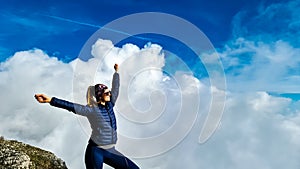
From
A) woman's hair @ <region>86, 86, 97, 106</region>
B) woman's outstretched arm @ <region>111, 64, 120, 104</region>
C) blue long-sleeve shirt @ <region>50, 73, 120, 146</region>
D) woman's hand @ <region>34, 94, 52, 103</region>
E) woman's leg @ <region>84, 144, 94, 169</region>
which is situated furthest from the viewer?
woman's outstretched arm @ <region>111, 64, 120, 104</region>

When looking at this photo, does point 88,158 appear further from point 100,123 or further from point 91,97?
point 91,97

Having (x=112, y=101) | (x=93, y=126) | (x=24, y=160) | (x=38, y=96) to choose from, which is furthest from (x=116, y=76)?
(x=24, y=160)

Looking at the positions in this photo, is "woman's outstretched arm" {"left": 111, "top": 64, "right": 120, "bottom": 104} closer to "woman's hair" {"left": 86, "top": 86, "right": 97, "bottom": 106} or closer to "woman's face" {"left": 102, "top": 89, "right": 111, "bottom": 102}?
"woman's face" {"left": 102, "top": 89, "right": 111, "bottom": 102}

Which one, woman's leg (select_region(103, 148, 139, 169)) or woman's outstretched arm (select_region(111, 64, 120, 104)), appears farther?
woman's outstretched arm (select_region(111, 64, 120, 104))

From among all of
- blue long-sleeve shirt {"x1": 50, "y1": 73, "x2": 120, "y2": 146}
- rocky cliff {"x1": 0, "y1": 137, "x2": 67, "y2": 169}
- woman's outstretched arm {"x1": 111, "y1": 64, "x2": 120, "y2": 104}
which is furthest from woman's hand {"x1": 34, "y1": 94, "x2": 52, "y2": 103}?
rocky cliff {"x1": 0, "y1": 137, "x2": 67, "y2": 169}

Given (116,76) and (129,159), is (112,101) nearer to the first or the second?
(116,76)

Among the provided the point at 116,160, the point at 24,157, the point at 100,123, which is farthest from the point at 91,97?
the point at 24,157

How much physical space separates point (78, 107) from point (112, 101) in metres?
1.52

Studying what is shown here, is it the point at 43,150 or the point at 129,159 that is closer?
the point at 129,159

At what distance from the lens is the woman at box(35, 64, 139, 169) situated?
46.8ft

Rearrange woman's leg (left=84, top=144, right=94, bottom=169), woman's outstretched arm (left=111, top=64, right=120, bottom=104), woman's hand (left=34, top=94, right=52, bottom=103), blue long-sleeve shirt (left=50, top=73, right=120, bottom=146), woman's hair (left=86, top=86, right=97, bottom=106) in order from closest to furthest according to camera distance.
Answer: woman's hand (left=34, top=94, right=52, bottom=103) → blue long-sleeve shirt (left=50, top=73, right=120, bottom=146) → woman's leg (left=84, top=144, right=94, bottom=169) → woman's hair (left=86, top=86, right=97, bottom=106) → woman's outstretched arm (left=111, top=64, right=120, bottom=104)

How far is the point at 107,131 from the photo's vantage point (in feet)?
47.0

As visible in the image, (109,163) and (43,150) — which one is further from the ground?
(43,150)

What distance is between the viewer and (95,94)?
14.6 meters
